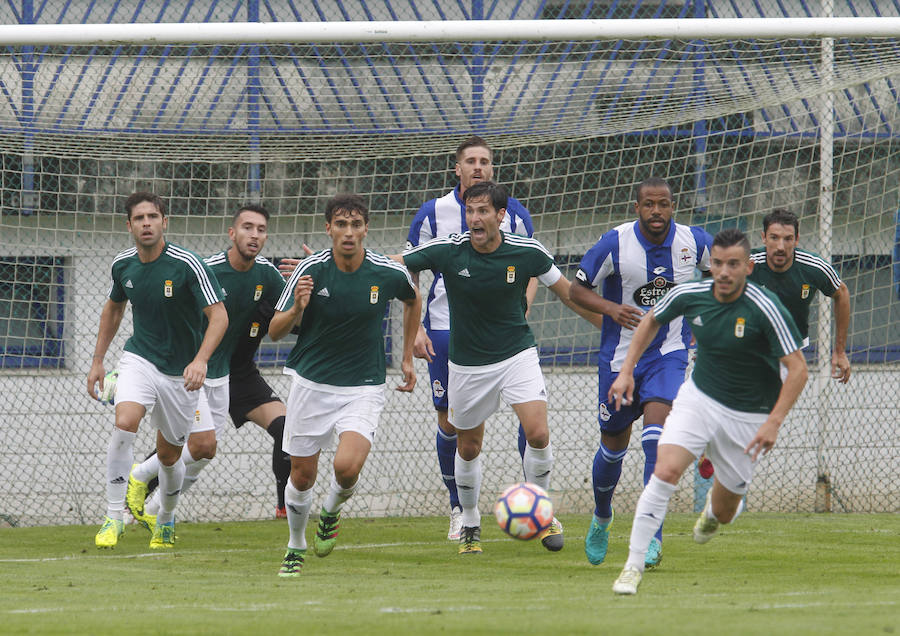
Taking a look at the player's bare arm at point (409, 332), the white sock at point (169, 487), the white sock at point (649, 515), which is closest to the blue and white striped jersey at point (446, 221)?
the player's bare arm at point (409, 332)

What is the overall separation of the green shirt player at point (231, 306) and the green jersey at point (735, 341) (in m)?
3.35

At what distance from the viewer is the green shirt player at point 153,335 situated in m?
7.79

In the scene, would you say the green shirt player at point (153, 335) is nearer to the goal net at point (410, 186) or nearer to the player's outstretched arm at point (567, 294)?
the player's outstretched arm at point (567, 294)

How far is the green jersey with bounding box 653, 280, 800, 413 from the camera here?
5.83 meters

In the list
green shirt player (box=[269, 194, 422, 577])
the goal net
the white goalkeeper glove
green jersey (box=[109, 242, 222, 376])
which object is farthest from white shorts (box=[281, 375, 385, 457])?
the goal net

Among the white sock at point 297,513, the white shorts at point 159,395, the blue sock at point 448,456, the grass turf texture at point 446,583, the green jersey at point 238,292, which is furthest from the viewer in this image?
the blue sock at point 448,456

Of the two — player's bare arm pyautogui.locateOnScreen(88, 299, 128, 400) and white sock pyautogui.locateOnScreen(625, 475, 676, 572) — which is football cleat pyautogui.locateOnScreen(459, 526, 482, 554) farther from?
player's bare arm pyautogui.locateOnScreen(88, 299, 128, 400)

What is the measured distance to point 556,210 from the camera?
456 inches

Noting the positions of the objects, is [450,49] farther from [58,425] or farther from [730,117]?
[58,425]

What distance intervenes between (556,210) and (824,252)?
8.22ft

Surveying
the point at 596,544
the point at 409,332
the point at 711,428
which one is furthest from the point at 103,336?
the point at 711,428

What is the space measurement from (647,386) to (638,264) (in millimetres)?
773

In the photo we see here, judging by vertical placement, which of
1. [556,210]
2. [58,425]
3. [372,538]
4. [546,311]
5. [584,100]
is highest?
[584,100]

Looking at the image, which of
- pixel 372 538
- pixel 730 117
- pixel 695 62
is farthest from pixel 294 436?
pixel 730 117
